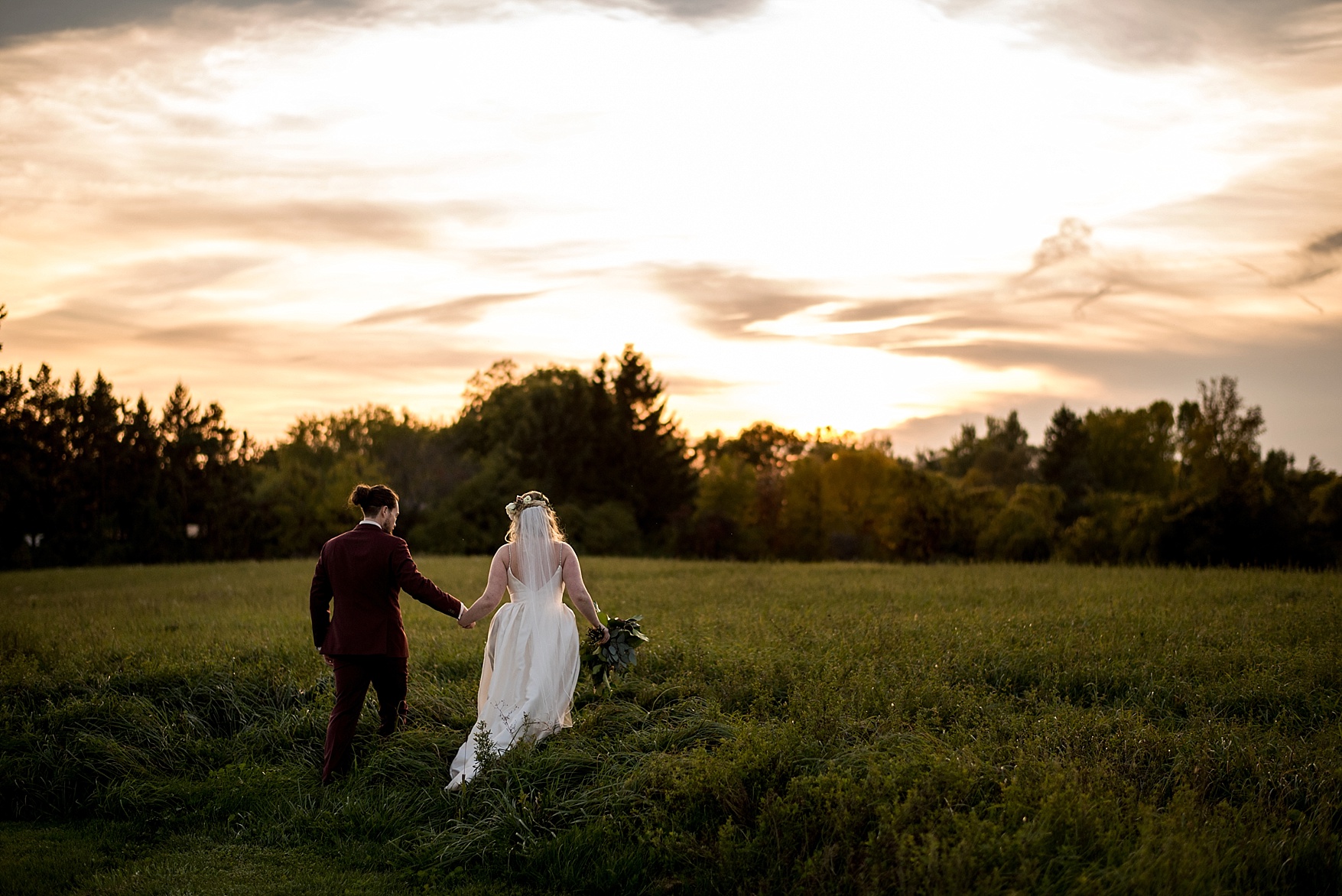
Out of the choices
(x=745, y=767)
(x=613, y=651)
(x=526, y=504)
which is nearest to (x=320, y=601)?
(x=526, y=504)

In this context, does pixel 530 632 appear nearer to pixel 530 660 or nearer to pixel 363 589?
pixel 530 660

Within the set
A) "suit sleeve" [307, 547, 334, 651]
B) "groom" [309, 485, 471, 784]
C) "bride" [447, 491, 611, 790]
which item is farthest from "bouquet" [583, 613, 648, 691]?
"suit sleeve" [307, 547, 334, 651]

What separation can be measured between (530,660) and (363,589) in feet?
5.67

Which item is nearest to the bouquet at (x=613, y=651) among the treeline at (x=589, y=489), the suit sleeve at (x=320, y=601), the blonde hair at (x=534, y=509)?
the blonde hair at (x=534, y=509)

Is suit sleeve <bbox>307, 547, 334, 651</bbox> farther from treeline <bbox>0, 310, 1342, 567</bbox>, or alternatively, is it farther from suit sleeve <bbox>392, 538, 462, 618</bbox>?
treeline <bbox>0, 310, 1342, 567</bbox>

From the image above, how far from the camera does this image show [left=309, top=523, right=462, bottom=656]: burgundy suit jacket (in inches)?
366

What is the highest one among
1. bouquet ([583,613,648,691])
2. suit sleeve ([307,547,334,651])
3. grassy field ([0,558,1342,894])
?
suit sleeve ([307,547,334,651])

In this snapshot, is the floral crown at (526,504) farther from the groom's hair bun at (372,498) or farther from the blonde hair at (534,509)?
the groom's hair bun at (372,498)

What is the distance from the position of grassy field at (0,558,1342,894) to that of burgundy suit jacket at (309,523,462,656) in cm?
114

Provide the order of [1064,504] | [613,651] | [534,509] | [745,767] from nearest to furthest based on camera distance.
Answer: [745,767] → [534,509] → [613,651] → [1064,504]

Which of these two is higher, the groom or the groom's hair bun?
the groom's hair bun

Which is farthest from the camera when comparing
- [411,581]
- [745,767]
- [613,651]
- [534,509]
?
[613,651]

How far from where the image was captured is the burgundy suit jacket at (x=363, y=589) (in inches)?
366

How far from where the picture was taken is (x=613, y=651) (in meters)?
9.81
